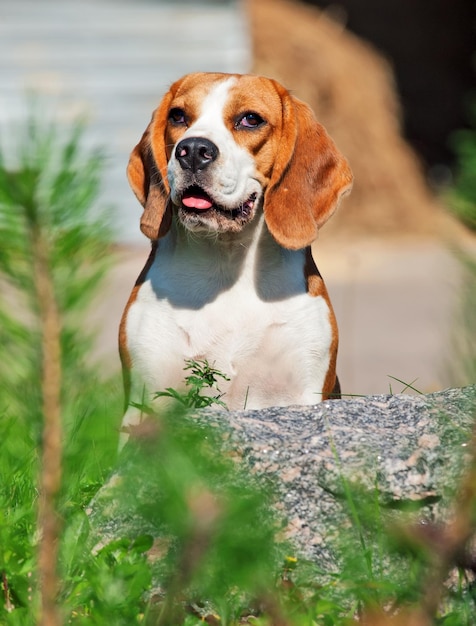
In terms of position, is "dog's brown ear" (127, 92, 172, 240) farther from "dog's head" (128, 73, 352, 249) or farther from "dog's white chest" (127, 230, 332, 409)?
"dog's white chest" (127, 230, 332, 409)

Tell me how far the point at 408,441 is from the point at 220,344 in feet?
5.33

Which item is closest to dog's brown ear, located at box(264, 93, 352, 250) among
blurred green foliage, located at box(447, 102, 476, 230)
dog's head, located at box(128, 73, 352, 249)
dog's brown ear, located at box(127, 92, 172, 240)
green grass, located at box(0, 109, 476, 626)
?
dog's head, located at box(128, 73, 352, 249)

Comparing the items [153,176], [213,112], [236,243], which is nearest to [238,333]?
[236,243]

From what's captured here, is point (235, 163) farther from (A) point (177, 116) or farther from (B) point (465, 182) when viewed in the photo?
(B) point (465, 182)

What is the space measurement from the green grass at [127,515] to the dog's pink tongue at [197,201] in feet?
5.83

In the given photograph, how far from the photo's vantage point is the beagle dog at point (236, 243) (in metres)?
4.14

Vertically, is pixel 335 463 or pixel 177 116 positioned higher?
pixel 335 463

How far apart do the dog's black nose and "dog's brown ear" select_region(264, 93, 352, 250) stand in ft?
1.14

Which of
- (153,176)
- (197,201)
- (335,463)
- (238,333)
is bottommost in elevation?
(238,333)

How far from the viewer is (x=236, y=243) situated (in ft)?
14.4

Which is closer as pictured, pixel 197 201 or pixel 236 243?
pixel 197 201

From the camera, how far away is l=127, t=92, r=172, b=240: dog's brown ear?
170 inches

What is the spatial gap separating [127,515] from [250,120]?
2296mm

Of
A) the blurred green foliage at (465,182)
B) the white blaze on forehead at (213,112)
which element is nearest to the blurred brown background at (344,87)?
the white blaze on forehead at (213,112)
